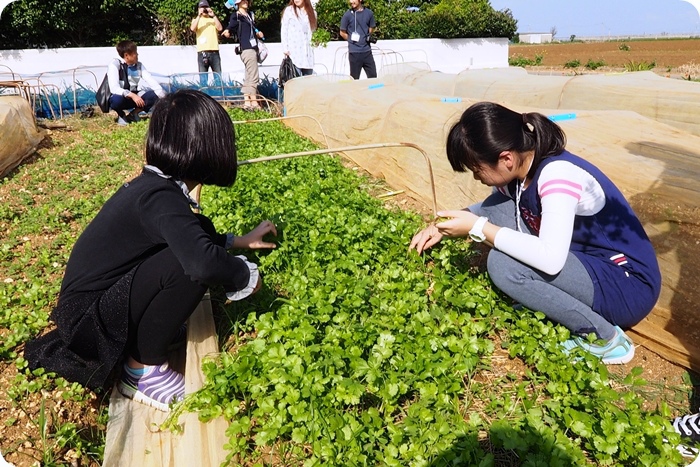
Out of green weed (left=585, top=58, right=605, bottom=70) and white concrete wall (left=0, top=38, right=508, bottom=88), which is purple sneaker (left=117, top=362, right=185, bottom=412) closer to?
white concrete wall (left=0, top=38, right=508, bottom=88)

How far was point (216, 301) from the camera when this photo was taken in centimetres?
295

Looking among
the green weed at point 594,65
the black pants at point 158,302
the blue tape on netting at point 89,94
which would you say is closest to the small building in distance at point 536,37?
the green weed at point 594,65

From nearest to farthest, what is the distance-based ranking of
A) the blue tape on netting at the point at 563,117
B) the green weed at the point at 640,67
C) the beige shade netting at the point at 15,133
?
the blue tape on netting at the point at 563,117 → the beige shade netting at the point at 15,133 → the green weed at the point at 640,67

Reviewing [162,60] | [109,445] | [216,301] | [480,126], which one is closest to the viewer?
[109,445]

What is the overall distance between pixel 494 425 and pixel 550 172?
1.07 metres

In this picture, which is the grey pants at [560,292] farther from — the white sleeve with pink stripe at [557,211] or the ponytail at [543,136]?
the ponytail at [543,136]

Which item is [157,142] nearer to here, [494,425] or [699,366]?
[494,425]

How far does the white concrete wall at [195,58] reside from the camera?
42.0 ft

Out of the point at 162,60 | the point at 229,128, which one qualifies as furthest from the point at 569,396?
the point at 162,60

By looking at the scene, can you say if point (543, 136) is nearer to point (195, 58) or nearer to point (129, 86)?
point (129, 86)

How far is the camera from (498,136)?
221 centimetres

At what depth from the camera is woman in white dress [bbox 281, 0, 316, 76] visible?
367 inches

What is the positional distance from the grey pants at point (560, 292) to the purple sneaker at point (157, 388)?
1.60m

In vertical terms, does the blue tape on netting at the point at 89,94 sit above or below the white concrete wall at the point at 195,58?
below
